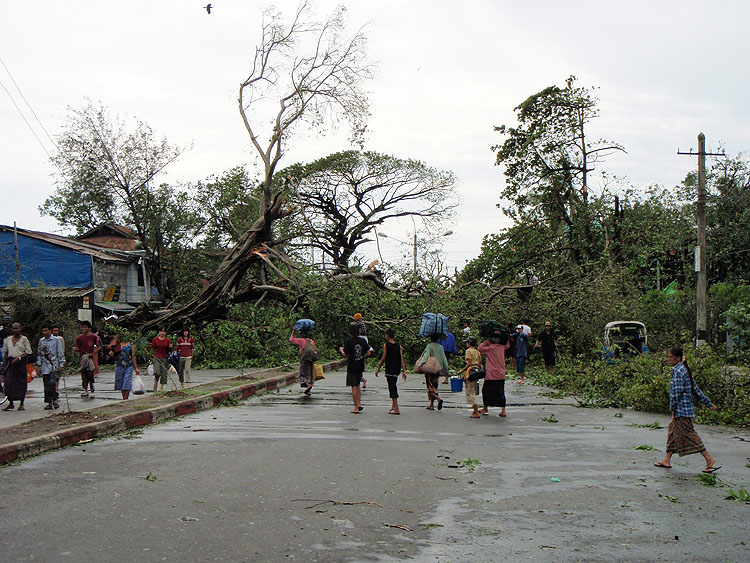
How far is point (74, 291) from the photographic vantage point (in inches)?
1363

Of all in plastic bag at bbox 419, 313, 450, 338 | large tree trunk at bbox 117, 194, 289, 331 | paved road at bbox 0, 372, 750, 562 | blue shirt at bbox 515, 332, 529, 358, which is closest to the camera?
paved road at bbox 0, 372, 750, 562

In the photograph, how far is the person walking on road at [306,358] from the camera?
15.3 metres

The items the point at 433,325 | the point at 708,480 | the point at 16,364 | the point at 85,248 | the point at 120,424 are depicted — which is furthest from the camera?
the point at 85,248

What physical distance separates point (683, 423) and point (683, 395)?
31 centimetres

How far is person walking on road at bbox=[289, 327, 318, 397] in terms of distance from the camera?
15258 mm

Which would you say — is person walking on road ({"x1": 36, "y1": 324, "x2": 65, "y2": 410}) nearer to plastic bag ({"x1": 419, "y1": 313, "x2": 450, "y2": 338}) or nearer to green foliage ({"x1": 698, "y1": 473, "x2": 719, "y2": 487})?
plastic bag ({"x1": 419, "y1": 313, "x2": 450, "y2": 338})

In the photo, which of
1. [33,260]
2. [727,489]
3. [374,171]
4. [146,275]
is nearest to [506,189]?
[374,171]

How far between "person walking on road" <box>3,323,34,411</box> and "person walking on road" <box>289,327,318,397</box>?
5152 mm

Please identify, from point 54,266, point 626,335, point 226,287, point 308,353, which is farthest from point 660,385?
point 54,266

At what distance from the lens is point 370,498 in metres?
6.34

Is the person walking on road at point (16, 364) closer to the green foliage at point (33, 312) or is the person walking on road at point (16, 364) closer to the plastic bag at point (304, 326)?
the plastic bag at point (304, 326)

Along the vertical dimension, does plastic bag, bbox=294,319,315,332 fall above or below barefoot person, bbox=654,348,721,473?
above

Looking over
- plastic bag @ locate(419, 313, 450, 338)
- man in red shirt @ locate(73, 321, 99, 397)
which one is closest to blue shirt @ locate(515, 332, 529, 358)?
plastic bag @ locate(419, 313, 450, 338)

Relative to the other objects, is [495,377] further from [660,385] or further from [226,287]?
[226,287]
